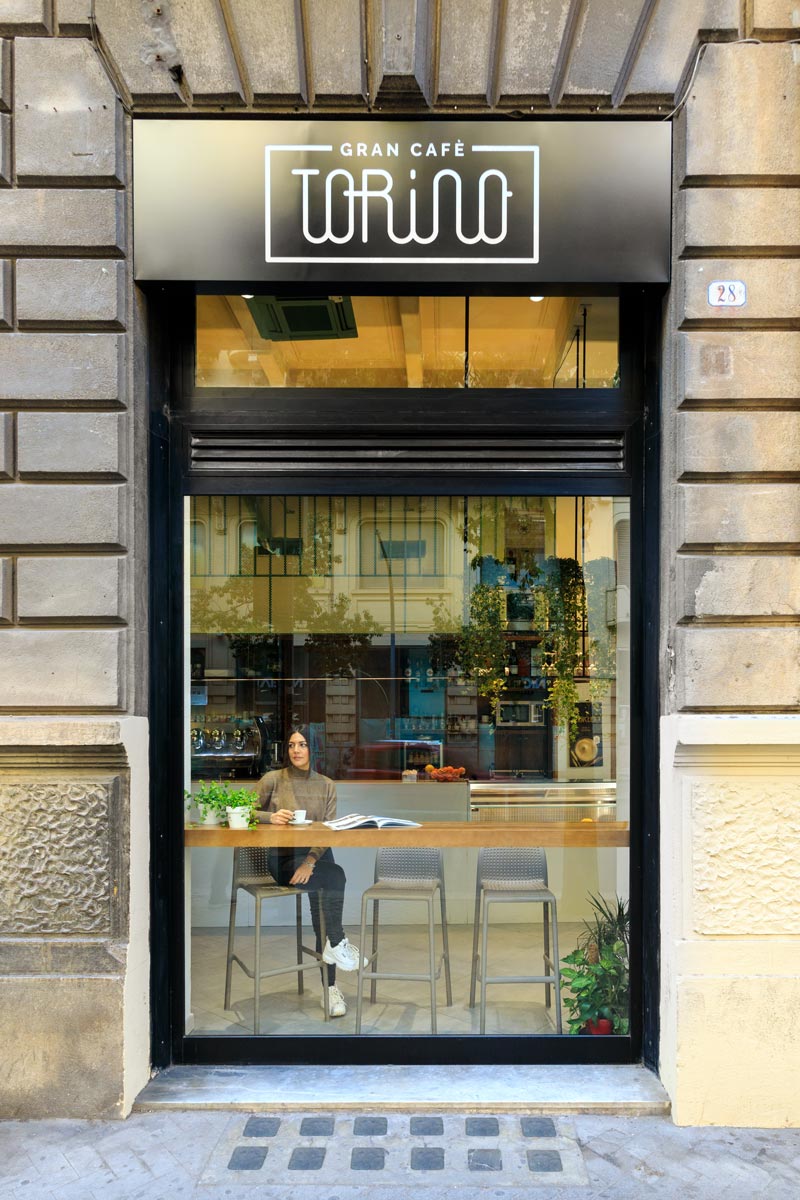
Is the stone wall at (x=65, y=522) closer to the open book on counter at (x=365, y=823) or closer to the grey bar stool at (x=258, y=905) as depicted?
the grey bar stool at (x=258, y=905)

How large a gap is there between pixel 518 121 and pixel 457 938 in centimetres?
459

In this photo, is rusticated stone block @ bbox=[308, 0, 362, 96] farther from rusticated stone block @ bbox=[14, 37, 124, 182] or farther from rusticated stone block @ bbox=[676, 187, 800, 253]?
rusticated stone block @ bbox=[676, 187, 800, 253]

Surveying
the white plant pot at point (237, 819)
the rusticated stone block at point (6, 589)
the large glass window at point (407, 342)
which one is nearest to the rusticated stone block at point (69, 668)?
the rusticated stone block at point (6, 589)

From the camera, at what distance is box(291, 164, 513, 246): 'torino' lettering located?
4805 mm

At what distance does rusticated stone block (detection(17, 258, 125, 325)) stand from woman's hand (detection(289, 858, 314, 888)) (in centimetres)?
322

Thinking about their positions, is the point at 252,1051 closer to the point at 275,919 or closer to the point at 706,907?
the point at 275,919

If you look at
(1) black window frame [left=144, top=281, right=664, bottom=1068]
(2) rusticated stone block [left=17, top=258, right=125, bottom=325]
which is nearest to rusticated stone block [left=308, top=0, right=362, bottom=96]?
(1) black window frame [left=144, top=281, right=664, bottom=1068]

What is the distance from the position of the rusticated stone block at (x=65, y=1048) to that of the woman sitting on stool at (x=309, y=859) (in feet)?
3.79

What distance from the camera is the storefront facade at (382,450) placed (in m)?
4.62

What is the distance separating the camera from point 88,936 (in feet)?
15.3

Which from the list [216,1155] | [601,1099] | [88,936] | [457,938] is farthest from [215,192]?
[601,1099]

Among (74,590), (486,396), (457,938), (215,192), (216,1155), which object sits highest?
(215,192)

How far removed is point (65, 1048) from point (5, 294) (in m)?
3.89

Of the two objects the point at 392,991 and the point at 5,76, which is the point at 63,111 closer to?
the point at 5,76
